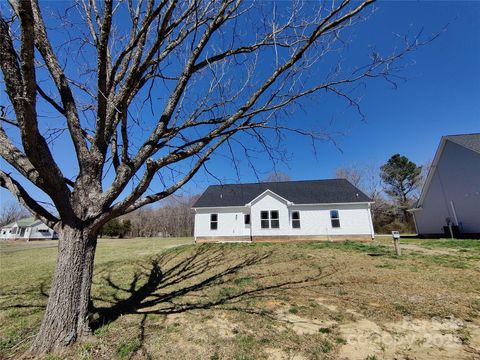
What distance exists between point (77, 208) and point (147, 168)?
3.51ft

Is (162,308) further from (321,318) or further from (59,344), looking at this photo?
(321,318)

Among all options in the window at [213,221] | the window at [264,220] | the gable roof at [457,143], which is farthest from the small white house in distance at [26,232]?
the gable roof at [457,143]

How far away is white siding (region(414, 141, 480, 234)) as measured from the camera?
14641 millimetres

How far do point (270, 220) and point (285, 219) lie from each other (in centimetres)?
111

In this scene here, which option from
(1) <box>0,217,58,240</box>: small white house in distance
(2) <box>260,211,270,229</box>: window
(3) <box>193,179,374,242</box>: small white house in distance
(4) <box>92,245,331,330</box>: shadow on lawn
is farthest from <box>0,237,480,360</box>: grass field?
(1) <box>0,217,58,240</box>: small white house in distance

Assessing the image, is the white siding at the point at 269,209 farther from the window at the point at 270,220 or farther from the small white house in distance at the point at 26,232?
the small white house in distance at the point at 26,232

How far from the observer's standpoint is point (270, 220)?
57.9ft

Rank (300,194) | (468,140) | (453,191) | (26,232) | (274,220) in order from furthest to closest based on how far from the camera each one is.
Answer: (26,232), (300,194), (274,220), (453,191), (468,140)

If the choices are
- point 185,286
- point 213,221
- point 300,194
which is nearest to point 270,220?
point 300,194

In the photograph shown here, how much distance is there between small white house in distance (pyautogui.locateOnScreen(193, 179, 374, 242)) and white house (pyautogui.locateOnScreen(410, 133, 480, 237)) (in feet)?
18.1

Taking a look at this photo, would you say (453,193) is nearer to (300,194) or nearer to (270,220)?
(300,194)

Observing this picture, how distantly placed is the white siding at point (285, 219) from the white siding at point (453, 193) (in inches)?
225

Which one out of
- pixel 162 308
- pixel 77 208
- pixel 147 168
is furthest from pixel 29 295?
pixel 147 168

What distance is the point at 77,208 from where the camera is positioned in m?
3.10
